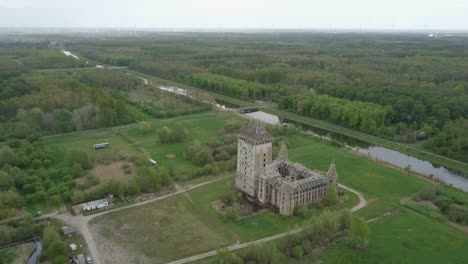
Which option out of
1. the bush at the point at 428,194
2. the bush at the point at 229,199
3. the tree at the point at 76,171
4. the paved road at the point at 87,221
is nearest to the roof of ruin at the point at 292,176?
the bush at the point at 229,199

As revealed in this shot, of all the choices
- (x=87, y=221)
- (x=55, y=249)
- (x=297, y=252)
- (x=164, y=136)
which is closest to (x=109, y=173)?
(x=87, y=221)

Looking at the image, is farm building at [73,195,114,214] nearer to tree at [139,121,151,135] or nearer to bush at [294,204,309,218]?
bush at [294,204,309,218]

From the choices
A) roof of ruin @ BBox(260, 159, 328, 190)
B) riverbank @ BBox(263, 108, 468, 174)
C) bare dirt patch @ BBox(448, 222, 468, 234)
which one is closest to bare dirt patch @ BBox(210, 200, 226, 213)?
roof of ruin @ BBox(260, 159, 328, 190)

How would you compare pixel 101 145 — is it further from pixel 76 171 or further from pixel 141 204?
pixel 141 204

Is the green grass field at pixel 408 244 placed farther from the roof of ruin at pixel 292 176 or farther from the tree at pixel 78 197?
the tree at pixel 78 197

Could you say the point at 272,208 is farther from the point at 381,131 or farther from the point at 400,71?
the point at 400,71

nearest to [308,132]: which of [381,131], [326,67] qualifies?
[381,131]
